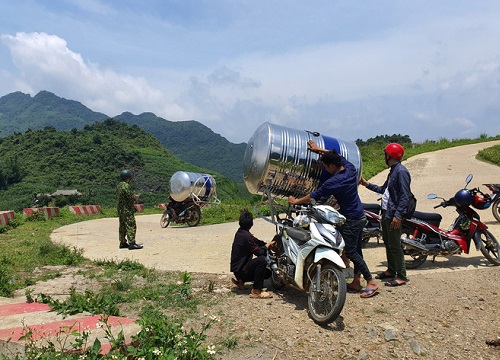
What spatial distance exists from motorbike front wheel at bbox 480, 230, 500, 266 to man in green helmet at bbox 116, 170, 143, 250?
261 inches

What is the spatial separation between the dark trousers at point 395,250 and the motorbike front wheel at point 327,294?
166 cm

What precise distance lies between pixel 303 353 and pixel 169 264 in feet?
13.5

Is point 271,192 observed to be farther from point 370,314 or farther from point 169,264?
point 169,264

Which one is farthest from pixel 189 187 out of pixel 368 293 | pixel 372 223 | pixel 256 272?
pixel 368 293

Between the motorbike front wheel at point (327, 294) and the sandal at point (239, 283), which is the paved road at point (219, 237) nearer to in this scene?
the sandal at point (239, 283)

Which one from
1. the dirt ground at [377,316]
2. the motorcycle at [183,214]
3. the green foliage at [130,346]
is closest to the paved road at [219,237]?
the dirt ground at [377,316]

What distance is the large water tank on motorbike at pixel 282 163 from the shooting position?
5.71 metres

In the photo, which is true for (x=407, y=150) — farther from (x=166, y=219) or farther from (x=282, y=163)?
(x=282, y=163)

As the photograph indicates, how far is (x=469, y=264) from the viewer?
22.7 feet

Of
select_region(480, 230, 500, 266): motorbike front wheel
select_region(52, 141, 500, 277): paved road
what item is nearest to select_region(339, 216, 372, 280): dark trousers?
select_region(52, 141, 500, 277): paved road

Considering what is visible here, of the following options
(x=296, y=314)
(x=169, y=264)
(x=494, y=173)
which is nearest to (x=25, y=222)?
(x=169, y=264)

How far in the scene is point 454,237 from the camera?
6.79 m

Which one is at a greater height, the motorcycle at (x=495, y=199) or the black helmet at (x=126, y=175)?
the black helmet at (x=126, y=175)

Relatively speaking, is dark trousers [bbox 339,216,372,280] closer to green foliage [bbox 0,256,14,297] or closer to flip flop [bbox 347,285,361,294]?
flip flop [bbox 347,285,361,294]
